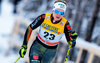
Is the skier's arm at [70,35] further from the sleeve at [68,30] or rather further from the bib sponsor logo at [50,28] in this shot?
the bib sponsor logo at [50,28]

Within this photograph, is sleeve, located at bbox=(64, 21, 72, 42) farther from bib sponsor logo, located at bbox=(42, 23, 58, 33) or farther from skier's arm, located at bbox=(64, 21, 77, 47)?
bib sponsor logo, located at bbox=(42, 23, 58, 33)

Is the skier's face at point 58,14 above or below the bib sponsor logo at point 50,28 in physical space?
above

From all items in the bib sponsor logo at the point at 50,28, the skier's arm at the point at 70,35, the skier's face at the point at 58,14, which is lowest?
the skier's arm at the point at 70,35

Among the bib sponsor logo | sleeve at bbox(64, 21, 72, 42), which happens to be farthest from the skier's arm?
the bib sponsor logo

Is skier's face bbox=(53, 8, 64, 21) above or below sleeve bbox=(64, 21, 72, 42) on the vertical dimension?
above

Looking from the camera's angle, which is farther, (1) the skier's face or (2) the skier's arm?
(2) the skier's arm

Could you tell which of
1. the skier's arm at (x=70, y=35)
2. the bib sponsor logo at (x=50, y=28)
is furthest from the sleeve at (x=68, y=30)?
the bib sponsor logo at (x=50, y=28)

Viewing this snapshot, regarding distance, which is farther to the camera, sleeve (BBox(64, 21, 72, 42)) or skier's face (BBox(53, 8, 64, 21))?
sleeve (BBox(64, 21, 72, 42))

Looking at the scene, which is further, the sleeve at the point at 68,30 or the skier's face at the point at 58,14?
the sleeve at the point at 68,30

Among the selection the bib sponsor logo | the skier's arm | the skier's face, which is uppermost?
the skier's face

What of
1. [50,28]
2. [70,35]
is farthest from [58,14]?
[70,35]

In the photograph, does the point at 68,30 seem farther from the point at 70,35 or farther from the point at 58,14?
the point at 58,14

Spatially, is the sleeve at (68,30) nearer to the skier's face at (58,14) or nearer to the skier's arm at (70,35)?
the skier's arm at (70,35)

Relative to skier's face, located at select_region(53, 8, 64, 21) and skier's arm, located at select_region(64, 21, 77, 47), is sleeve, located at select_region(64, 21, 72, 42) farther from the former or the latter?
skier's face, located at select_region(53, 8, 64, 21)
